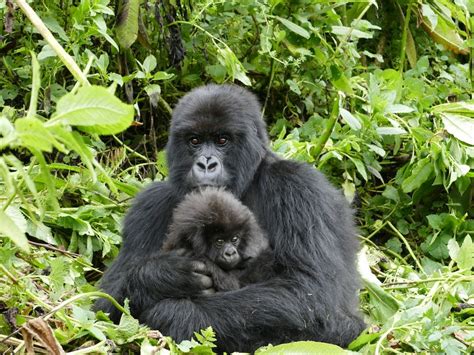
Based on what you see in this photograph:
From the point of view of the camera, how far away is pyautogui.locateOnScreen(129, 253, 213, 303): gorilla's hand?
12.3 feet

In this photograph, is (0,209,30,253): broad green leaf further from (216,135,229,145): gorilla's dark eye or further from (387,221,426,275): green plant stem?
(387,221,426,275): green plant stem

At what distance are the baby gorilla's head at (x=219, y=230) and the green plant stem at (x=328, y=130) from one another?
1058 millimetres

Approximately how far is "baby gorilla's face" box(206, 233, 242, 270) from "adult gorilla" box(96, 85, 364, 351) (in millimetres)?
82

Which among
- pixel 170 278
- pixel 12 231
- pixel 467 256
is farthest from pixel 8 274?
pixel 467 256

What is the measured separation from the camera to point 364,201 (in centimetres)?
564

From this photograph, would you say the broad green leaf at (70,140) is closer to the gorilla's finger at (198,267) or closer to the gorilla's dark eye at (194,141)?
the gorilla's finger at (198,267)

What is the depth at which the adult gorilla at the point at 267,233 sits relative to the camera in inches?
147

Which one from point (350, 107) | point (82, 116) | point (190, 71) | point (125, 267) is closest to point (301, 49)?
point (350, 107)

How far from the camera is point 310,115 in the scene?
19.9 ft

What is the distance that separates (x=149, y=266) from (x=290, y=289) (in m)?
0.61

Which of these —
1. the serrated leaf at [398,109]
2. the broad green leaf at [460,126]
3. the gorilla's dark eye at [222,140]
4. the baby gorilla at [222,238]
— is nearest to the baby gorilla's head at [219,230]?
the baby gorilla at [222,238]

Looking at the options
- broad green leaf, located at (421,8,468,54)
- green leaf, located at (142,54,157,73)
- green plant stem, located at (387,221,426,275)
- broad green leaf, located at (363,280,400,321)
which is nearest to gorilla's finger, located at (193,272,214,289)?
broad green leaf, located at (363,280,400,321)

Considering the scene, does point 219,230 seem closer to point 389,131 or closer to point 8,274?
point 8,274

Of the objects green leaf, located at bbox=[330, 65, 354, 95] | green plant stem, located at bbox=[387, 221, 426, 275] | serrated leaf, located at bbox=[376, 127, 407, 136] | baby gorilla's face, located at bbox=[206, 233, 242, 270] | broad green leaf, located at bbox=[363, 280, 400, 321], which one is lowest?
green plant stem, located at bbox=[387, 221, 426, 275]
